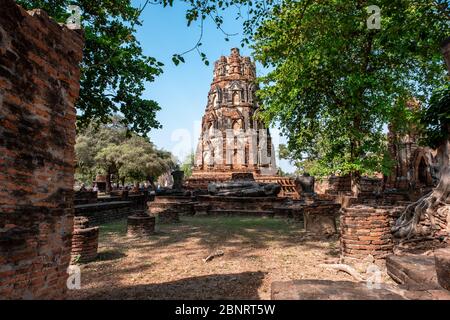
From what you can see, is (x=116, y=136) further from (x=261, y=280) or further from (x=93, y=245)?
(x=261, y=280)

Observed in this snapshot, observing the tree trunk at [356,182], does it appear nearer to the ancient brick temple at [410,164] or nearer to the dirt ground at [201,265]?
the dirt ground at [201,265]

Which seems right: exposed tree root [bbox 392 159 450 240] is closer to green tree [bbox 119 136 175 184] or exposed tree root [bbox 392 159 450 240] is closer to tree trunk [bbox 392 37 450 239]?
tree trunk [bbox 392 37 450 239]

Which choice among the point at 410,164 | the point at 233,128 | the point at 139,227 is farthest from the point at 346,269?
the point at 233,128

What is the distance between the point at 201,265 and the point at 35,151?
3.55 m

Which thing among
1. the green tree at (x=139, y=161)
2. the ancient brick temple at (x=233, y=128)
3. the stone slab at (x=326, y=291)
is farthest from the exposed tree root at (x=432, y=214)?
the ancient brick temple at (x=233, y=128)

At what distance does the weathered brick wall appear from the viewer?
2.44 metres

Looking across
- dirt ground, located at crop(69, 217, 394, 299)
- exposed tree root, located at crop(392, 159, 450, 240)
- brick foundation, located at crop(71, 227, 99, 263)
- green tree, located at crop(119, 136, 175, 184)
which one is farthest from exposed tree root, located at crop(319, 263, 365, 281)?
green tree, located at crop(119, 136, 175, 184)

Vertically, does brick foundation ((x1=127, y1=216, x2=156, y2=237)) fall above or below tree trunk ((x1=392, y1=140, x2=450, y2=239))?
below

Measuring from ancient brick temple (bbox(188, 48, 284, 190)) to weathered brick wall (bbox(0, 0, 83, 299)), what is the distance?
31.5 meters

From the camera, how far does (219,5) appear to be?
5.32 m

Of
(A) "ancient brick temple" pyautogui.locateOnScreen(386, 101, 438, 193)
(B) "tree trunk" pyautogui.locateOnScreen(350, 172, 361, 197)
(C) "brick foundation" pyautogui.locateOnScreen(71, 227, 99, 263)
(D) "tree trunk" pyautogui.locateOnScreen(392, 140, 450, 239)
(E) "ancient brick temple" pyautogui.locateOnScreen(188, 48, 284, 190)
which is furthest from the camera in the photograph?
(E) "ancient brick temple" pyautogui.locateOnScreen(188, 48, 284, 190)

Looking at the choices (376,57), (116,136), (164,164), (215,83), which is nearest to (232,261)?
(376,57)

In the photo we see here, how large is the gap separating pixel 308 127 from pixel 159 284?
9.56 metres

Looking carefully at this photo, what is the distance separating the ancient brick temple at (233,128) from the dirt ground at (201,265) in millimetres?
27098
